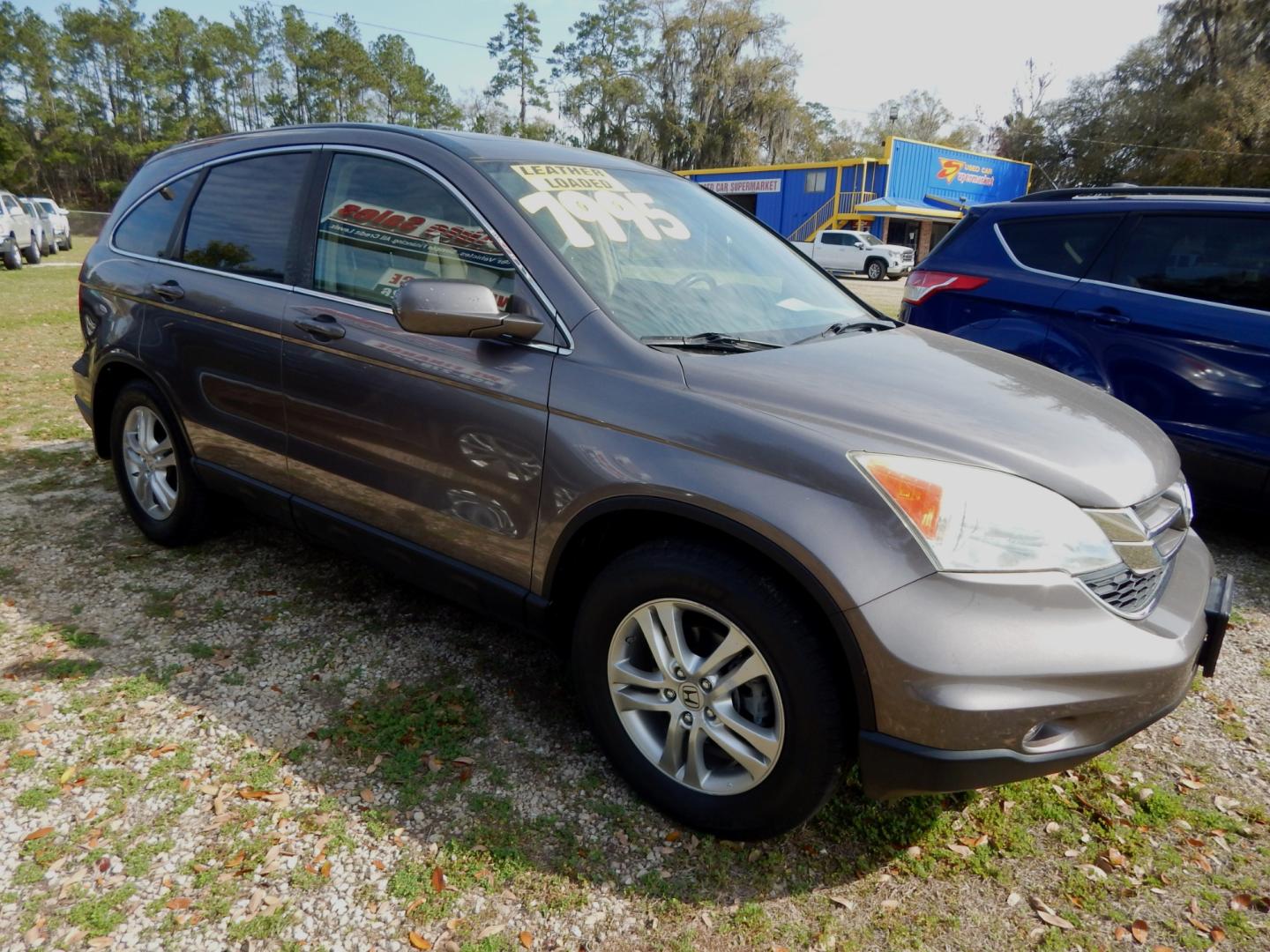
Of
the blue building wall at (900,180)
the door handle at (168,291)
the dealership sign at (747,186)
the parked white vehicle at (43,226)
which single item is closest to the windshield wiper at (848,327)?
the door handle at (168,291)

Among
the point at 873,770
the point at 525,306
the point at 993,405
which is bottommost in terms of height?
the point at 873,770

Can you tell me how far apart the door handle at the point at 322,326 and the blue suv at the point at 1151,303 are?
3.64 metres

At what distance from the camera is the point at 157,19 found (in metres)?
62.5

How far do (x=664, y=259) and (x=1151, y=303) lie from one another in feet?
9.87

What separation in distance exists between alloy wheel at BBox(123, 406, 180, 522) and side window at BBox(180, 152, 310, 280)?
831 millimetres

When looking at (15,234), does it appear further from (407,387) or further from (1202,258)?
(1202,258)

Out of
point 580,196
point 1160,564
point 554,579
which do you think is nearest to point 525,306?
point 580,196

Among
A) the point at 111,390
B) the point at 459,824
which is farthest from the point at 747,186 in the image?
the point at 459,824

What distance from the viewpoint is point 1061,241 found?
4.74 meters

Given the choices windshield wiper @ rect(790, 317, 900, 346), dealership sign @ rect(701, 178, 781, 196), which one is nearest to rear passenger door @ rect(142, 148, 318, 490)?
windshield wiper @ rect(790, 317, 900, 346)

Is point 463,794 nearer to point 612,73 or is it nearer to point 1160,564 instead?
point 1160,564

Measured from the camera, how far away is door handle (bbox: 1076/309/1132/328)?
4359 mm

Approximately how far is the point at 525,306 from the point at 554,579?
81 cm

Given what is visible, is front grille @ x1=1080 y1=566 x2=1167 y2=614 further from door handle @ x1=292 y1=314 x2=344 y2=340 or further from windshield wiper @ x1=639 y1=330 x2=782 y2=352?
door handle @ x1=292 y1=314 x2=344 y2=340
